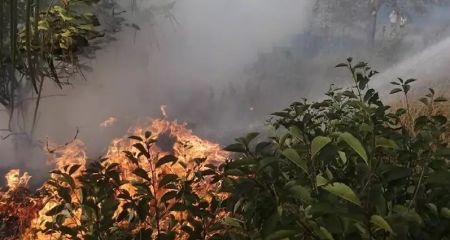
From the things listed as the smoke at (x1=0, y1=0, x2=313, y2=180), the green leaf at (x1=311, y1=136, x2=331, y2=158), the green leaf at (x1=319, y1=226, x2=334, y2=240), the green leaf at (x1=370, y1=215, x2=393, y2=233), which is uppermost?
the smoke at (x1=0, y1=0, x2=313, y2=180)

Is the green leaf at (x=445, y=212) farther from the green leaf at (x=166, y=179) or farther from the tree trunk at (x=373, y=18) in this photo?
the tree trunk at (x=373, y=18)

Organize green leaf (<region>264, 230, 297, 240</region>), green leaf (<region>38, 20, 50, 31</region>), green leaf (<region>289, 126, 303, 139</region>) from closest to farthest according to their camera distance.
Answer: green leaf (<region>264, 230, 297, 240</region>), green leaf (<region>289, 126, 303, 139</region>), green leaf (<region>38, 20, 50, 31</region>)

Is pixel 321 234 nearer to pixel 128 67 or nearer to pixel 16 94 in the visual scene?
pixel 16 94

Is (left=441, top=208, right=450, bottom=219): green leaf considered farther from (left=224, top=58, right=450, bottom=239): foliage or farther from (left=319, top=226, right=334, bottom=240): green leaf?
(left=319, top=226, right=334, bottom=240): green leaf

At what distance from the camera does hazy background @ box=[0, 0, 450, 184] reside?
5.16 m

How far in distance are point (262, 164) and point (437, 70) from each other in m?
13.0

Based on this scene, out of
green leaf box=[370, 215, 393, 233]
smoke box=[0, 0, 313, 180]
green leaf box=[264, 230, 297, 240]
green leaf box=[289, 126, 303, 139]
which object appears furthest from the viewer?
smoke box=[0, 0, 313, 180]

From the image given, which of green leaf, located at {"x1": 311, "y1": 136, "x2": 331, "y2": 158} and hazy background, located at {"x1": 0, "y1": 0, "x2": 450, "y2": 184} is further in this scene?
hazy background, located at {"x1": 0, "y1": 0, "x2": 450, "y2": 184}

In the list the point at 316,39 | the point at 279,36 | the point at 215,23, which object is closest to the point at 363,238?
the point at 215,23

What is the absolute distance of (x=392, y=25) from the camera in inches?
832

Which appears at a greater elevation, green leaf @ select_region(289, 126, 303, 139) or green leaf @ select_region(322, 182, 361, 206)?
green leaf @ select_region(289, 126, 303, 139)

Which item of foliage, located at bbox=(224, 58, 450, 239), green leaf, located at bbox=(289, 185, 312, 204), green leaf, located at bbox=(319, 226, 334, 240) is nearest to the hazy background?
foliage, located at bbox=(224, 58, 450, 239)

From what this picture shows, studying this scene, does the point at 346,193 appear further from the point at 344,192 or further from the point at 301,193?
the point at 301,193

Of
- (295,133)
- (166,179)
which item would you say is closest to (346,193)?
(295,133)
